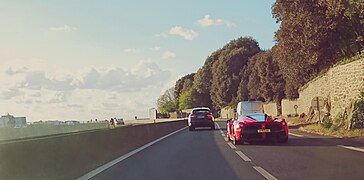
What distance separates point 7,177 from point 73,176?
10.3ft

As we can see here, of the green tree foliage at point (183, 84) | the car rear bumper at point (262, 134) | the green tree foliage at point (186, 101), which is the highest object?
the green tree foliage at point (183, 84)

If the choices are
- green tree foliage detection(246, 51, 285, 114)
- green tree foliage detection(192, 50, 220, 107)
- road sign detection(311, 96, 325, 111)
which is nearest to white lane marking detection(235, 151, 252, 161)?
road sign detection(311, 96, 325, 111)

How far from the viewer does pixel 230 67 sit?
333 feet

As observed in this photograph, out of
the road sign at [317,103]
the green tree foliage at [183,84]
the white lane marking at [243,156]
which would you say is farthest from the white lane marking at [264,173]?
the green tree foliage at [183,84]

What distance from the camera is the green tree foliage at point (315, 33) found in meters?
37.6

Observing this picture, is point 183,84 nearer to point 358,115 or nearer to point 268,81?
point 268,81

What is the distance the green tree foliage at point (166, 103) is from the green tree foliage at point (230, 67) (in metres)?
53.4

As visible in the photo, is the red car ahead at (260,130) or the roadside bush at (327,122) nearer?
the red car ahead at (260,130)

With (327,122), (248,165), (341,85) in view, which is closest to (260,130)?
(248,165)

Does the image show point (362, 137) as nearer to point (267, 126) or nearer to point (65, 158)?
point (267, 126)

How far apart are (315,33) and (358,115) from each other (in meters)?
13.7

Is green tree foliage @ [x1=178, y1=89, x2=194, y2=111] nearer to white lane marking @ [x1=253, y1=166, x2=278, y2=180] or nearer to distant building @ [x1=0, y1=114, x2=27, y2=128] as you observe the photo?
distant building @ [x1=0, y1=114, x2=27, y2=128]

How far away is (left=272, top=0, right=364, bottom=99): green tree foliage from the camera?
37594 millimetres

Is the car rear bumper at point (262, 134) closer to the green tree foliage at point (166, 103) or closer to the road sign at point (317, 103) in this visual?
A: the road sign at point (317, 103)
